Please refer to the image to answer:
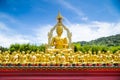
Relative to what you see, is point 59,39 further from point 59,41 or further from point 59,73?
point 59,73

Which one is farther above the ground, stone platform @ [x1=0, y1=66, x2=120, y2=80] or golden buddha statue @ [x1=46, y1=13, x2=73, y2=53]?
golden buddha statue @ [x1=46, y1=13, x2=73, y2=53]

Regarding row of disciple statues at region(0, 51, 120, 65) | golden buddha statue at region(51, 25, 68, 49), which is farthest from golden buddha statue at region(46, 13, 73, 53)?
row of disciple statues at region(0, 51, 120, 65)

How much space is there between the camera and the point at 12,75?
14.3ft

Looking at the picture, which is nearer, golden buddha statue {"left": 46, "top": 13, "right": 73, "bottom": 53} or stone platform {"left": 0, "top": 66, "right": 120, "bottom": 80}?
stone platform {"left": 0, "top": 66, "right": 120, "bottom": 80}

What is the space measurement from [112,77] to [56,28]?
6.40 feet

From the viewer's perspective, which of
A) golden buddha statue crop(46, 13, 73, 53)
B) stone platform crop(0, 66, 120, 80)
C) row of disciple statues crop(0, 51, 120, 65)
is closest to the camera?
stone platform crop(0, 66, 120, 80)

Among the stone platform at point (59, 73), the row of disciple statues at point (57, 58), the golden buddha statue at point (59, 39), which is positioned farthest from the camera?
the golden buddha statue at point (59, 39)

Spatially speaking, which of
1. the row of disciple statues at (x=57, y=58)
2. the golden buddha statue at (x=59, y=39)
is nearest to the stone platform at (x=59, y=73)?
the row of disciple statues at (x=57, y=58)

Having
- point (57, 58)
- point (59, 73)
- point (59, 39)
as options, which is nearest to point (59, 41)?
point (59, 39)

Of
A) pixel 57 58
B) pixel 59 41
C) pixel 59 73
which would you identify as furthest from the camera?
pixel 59 41

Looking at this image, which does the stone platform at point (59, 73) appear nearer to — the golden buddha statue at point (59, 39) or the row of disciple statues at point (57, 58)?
the row of disciple statues at point (57, 58)

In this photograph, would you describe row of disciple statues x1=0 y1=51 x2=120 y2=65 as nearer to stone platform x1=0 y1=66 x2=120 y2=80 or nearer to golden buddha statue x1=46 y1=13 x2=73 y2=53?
stone platform x1=0 y1=66 x2=120 y2=80

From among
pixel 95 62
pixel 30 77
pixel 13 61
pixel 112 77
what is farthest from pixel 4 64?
pixel 112 77

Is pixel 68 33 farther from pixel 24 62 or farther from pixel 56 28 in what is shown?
pixel 24 62
